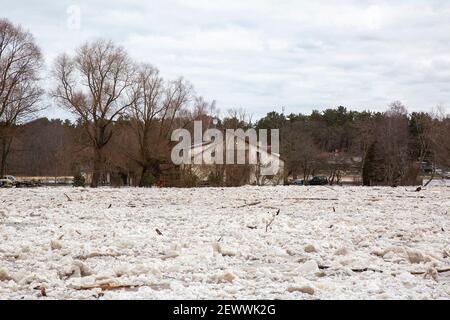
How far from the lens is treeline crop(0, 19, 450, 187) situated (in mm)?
40938

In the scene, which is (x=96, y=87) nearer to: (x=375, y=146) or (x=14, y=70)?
(x=14, y=70)

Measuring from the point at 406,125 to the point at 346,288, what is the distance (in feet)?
260

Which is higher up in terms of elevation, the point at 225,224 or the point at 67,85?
the point at 67,85

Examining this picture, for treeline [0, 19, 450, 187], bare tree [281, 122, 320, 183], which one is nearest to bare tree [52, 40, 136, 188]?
treeline [0, 19, 450, 187]

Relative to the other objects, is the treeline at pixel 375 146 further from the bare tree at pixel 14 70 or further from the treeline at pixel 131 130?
the bare tree at pixel 14 70

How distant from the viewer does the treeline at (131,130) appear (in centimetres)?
4094

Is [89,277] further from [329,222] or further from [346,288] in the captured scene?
[329,222]

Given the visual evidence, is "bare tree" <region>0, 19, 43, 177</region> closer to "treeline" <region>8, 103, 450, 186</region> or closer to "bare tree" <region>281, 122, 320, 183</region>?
"treeline" <region>8, 103, 450, 186</region>

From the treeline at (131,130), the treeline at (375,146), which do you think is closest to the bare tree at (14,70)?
the treeline at (131,130)

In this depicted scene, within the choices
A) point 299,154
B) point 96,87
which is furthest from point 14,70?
point 299,154

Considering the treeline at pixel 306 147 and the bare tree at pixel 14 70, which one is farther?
the treeline at pixel 306 147

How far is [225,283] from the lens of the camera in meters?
5.35

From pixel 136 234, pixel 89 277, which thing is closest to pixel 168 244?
pixel 136 234
